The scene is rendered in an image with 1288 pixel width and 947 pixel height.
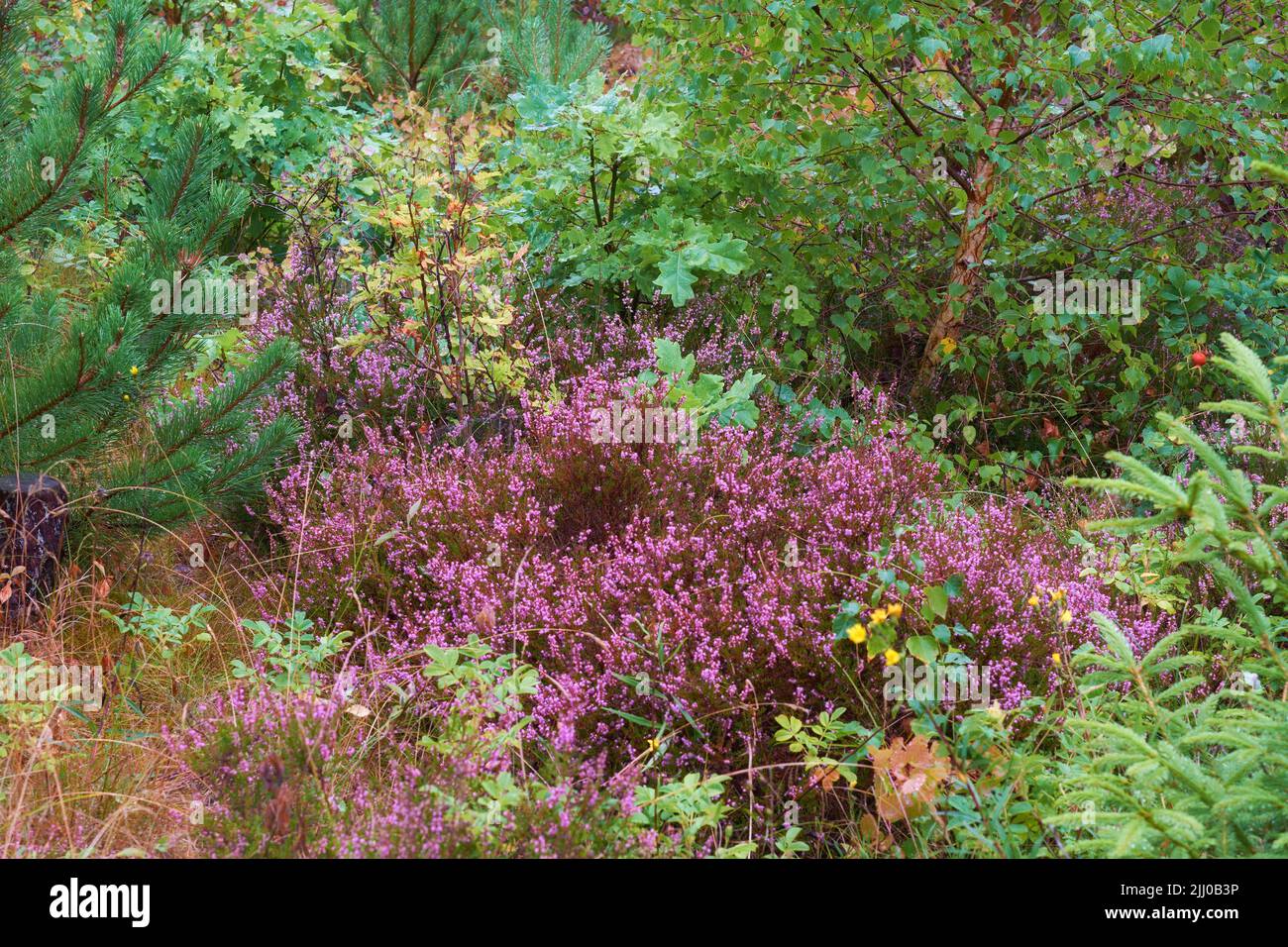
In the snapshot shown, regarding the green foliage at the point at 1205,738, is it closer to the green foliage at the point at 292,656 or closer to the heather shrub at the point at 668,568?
the heather shrub at the point at 668,568

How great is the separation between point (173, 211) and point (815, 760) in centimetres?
248

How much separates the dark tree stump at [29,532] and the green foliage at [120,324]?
79 mm

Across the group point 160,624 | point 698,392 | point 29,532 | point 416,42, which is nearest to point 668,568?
point 698,392

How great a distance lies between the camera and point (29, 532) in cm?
344

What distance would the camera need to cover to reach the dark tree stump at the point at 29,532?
11.1 ft

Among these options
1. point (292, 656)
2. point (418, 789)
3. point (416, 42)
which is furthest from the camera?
point (416, 42)

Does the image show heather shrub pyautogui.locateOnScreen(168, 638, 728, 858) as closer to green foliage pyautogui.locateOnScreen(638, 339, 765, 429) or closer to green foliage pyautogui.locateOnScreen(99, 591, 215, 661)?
green foliage pyautogui.locateOnScreen(99, 591, 215, 661)

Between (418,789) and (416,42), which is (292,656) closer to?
(418,789)

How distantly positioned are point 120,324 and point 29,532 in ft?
2.28

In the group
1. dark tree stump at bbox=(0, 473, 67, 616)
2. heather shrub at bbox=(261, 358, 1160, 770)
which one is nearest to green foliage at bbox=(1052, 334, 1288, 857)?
heather shrub at bbox=(261, 358, 1160, 770)

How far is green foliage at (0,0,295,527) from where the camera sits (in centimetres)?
325

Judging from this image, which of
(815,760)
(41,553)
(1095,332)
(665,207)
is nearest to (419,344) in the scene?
(665,207)

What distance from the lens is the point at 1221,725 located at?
2.32 metres
